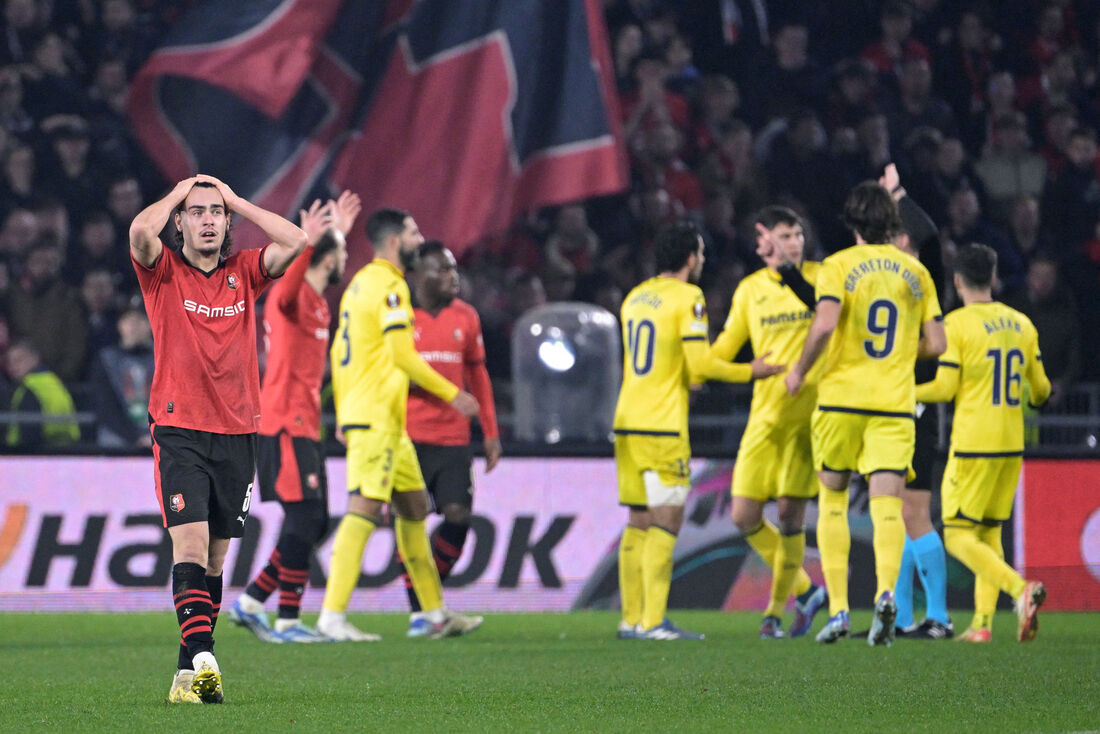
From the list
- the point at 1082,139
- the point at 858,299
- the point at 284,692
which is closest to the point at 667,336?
the point at 858,299

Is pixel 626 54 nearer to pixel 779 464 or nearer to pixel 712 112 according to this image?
pixel 712 112

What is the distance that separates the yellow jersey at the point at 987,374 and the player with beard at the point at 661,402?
107cm

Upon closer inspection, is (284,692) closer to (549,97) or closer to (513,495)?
(513,495)

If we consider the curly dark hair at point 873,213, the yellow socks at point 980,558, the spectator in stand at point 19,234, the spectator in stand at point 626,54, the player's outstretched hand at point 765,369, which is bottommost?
the yellow socks at point 980,558

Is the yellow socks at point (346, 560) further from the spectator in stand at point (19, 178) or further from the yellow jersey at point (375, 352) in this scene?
the spectator in stand at point (19, 178)

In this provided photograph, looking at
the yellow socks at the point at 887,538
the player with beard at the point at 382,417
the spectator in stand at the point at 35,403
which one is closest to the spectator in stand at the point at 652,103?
the spectator in stand at the point at 35,403

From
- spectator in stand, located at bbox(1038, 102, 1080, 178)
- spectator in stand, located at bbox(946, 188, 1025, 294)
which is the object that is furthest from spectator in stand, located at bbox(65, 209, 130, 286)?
spectator in stand, located at bbox(1038, 102, 1080, 178)

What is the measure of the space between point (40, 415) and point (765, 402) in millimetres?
5372

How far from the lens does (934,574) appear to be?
29.1 feet

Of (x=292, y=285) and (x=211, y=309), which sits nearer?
(x=211, y=309)

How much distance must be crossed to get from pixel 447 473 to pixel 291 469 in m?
0.98

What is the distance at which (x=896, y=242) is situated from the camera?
858 cm

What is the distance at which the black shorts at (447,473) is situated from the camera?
9.09m

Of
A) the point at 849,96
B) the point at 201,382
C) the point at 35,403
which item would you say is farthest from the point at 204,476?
the point at 849,96
